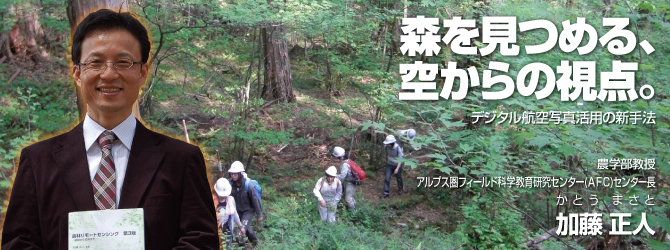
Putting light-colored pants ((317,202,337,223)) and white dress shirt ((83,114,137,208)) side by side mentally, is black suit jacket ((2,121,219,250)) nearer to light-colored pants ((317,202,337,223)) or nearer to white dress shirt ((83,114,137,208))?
white dress shirt ((83,114,137,208))

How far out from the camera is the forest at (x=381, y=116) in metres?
4.34

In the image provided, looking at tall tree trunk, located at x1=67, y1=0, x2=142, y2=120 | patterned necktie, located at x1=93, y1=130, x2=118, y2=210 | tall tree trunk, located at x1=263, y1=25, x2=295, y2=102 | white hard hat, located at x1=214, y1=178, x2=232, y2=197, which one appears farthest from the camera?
tall tree trunk, located at x1=263, y1=25, x2=295, y2=102

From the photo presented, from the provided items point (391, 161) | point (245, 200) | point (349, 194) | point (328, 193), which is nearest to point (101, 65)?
point (245, 200)

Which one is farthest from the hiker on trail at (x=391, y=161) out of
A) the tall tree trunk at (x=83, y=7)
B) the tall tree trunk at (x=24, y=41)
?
the tall tree trunk at (x=24, y=41)

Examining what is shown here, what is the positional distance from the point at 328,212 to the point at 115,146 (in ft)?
22.8

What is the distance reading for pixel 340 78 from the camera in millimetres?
13844

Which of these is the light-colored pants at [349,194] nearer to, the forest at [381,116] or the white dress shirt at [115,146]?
the forest at [381,116]

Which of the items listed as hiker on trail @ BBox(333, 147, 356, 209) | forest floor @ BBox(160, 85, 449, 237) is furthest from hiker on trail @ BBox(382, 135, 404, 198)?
hiker on trail @ BBox(333, 147, 356, 209)

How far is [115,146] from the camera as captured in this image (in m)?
1.33

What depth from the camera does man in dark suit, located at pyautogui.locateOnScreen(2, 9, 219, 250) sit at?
127cm

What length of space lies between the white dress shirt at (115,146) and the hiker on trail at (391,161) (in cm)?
781

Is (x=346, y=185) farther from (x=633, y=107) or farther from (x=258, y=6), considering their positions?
(x=633, y=107)

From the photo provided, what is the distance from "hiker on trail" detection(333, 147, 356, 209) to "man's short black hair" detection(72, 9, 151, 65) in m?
7.19

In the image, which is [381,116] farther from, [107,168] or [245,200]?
[107,168]
